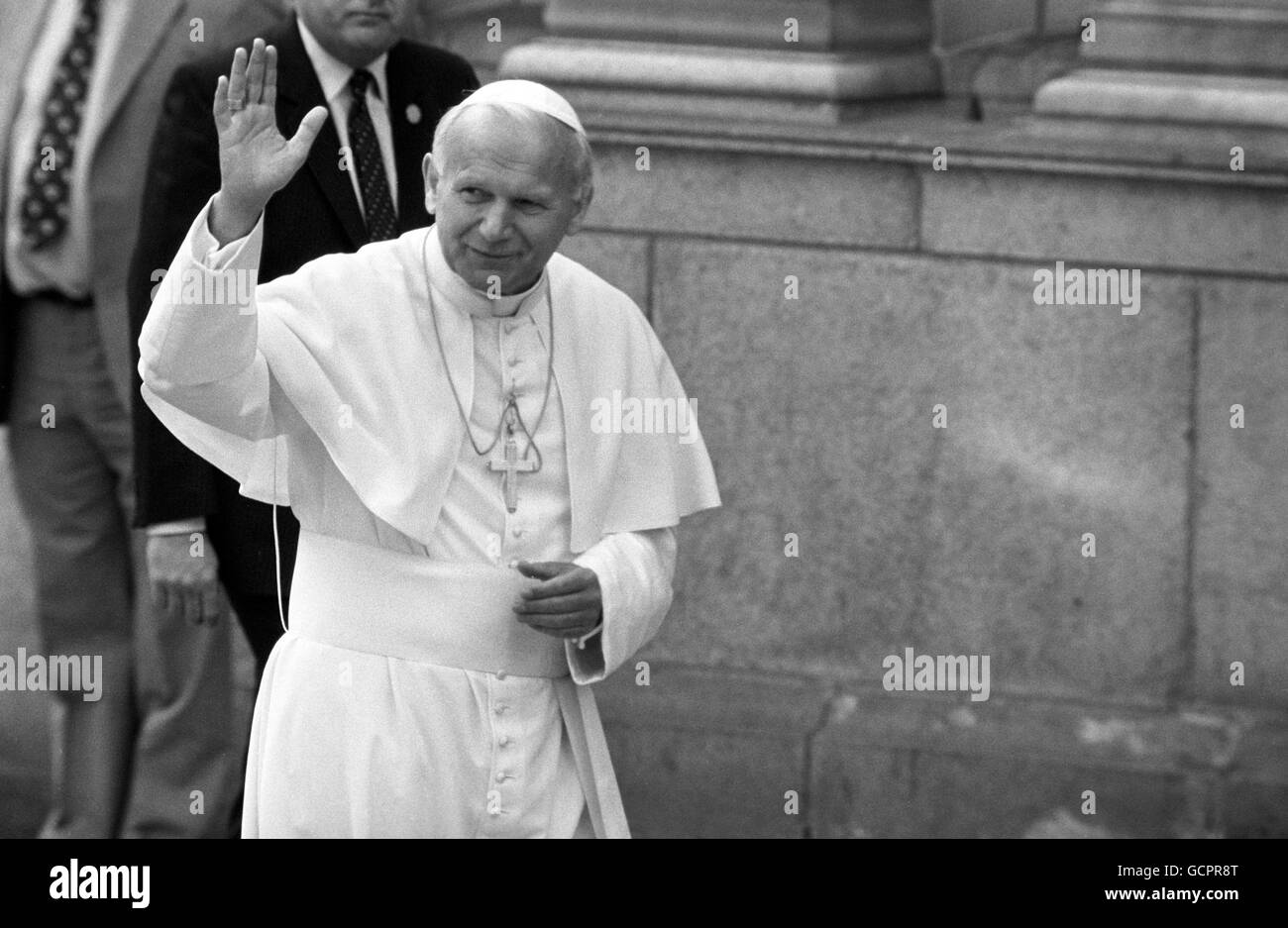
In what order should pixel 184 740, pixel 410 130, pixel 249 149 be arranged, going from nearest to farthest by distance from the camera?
pixel 249 149 < pixel 410 130 < pixel 184 740

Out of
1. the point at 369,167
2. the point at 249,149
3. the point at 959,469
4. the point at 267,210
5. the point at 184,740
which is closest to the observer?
the point at 249,149

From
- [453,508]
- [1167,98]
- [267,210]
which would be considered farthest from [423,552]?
[1167,98]

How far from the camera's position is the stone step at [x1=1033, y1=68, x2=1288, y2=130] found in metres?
6.86

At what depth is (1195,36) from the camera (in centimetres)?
700

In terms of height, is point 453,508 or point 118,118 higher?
point 118,118

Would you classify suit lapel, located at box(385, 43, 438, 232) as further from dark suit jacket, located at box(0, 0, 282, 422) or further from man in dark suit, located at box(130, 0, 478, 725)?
dark suit jacket, located at box(0, 0, 282, 422)

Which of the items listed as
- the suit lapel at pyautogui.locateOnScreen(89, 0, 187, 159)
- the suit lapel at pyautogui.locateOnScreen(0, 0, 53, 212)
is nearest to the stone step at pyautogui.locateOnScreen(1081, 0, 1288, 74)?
the suit lapel at pyautogui.locateOnScreen(89, 0, 187, 159)

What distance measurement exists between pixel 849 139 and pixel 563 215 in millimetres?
2632

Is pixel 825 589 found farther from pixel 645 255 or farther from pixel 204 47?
pixel 204 47

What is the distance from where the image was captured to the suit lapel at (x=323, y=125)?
225 inches

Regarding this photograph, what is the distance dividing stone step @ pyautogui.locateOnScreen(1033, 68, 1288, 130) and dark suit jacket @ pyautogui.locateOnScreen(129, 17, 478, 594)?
5.85ft

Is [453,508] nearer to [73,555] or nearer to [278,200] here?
[278,200]

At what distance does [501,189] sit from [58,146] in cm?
277
